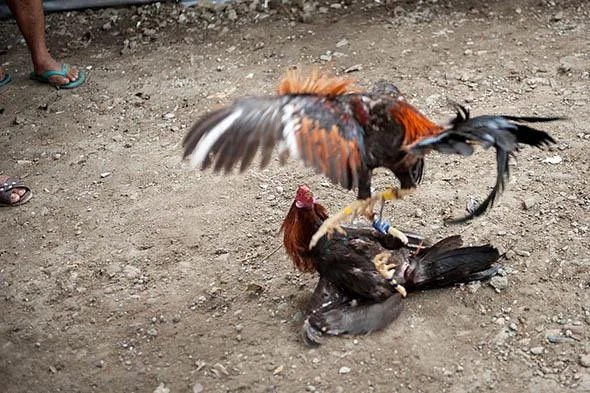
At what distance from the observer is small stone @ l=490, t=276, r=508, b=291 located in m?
3.09

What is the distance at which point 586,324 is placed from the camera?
2.90 m

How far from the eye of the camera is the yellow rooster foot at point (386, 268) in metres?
2.94

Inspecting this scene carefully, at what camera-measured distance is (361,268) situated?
2934mm

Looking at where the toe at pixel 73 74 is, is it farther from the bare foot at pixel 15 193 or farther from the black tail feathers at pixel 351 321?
the black tail feathers at pixel 351 321

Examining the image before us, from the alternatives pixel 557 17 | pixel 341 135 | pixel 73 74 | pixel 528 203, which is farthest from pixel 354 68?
pixel 341 135

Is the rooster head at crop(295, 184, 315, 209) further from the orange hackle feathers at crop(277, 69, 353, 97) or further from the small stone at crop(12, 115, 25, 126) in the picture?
the small stone at crop(12, 115, 25, 126)

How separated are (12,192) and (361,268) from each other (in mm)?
2251

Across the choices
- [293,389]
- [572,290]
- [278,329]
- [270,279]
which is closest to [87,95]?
[270,279]

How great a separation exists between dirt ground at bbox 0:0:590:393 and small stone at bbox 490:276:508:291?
0.04 metres

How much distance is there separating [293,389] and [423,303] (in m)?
0.69

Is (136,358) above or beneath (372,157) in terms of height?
beneath

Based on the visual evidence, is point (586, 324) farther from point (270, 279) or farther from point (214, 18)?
point (214, 18)

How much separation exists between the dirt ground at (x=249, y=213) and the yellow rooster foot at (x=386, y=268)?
12 centimetres

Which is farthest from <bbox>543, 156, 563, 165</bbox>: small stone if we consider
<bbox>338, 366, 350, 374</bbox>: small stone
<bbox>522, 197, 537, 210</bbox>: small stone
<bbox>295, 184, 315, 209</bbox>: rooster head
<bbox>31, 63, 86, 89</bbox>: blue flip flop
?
<bbox>31, 63, 86, 89</bbox>: blue flip flop
